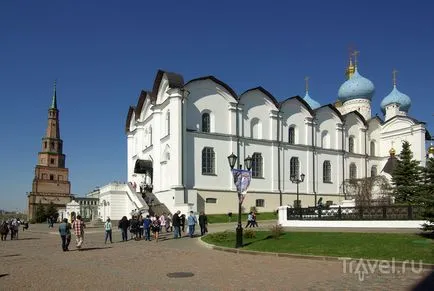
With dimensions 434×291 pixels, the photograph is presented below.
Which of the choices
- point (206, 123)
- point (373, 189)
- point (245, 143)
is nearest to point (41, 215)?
point (206, 123)

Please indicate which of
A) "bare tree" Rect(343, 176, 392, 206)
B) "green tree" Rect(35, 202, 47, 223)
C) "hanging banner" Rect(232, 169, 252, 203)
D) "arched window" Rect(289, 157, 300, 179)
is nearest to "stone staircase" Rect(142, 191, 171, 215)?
"arched window" Rect(289, 157, 300, 179)

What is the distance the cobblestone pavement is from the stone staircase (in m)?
24.0

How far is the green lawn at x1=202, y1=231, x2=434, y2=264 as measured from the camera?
14.7 meters

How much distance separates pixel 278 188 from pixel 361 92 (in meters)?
23.0

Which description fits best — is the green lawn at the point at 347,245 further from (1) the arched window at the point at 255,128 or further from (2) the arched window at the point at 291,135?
(2) the arched window at the point at 291,135

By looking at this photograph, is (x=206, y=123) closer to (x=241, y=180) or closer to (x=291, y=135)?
(x=291, y=135)

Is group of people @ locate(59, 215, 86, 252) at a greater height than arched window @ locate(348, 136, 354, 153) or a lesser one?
lesser

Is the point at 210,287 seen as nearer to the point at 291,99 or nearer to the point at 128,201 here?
the point at 128,201

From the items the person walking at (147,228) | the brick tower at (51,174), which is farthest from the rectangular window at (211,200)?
the brick tower at (51,174)

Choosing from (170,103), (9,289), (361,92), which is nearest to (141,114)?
(170,103)

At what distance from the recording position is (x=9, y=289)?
426 inches

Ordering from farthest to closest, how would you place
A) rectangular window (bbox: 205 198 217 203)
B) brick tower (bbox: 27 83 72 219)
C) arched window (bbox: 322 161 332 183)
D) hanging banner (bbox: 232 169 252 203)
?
brick tower (bbox: 27 83 72 219)
arched window (bbox: 322 161 332 183)
rectangular window (bbox: 205 198 217 203)
hanging banner (bbox: 232 169 252 203)

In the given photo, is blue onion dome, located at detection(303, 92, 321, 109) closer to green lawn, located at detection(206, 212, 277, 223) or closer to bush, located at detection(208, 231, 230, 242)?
green lawn, located at detection(206, 212, 277, 223)

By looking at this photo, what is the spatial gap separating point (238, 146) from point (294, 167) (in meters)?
7.70
